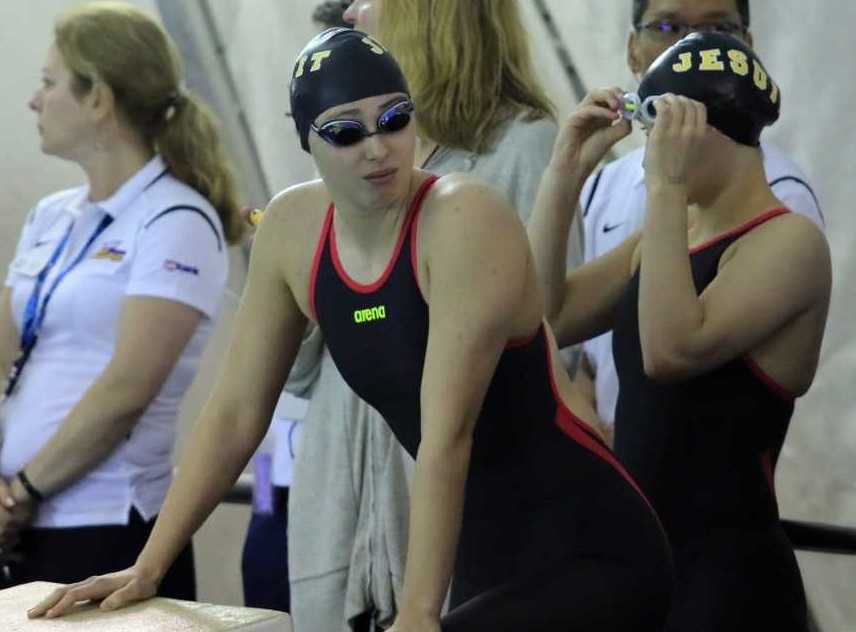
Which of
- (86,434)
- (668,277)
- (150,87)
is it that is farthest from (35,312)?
(668,277)

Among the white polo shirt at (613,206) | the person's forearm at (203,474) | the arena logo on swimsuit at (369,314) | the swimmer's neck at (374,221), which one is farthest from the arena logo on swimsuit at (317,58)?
the white polo shirt at (613,206)

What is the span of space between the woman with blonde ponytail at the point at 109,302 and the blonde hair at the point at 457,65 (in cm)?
75

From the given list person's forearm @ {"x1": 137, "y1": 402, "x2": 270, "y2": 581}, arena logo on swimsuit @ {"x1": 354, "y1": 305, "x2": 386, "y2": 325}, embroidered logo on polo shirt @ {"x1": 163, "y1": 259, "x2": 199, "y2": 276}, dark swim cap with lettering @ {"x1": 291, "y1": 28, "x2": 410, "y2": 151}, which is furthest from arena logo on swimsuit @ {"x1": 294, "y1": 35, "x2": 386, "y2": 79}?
embroidered logo on polo shirt @ {"x1": 163, "y1": 259, "x2": 199, "y2": 276}

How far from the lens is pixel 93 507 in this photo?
9.71 feet

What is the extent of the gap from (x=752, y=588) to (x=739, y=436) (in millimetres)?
214

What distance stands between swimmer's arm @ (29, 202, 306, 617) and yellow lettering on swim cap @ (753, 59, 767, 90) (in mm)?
723

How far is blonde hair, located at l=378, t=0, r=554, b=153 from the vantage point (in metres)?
2.50

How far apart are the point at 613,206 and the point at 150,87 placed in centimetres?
104

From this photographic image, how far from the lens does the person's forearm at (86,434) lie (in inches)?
115

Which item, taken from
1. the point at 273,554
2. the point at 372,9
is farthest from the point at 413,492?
the point at 273,554

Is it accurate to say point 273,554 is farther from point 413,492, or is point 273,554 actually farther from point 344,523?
point 413,492

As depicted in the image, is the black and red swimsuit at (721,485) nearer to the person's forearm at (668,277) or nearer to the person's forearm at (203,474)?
the person's forearm at (668,277)

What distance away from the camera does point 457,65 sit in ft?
8.21

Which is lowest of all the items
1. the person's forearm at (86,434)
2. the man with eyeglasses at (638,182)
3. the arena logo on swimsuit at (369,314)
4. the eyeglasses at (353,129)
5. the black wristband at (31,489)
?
the black wristband at (31,489)
